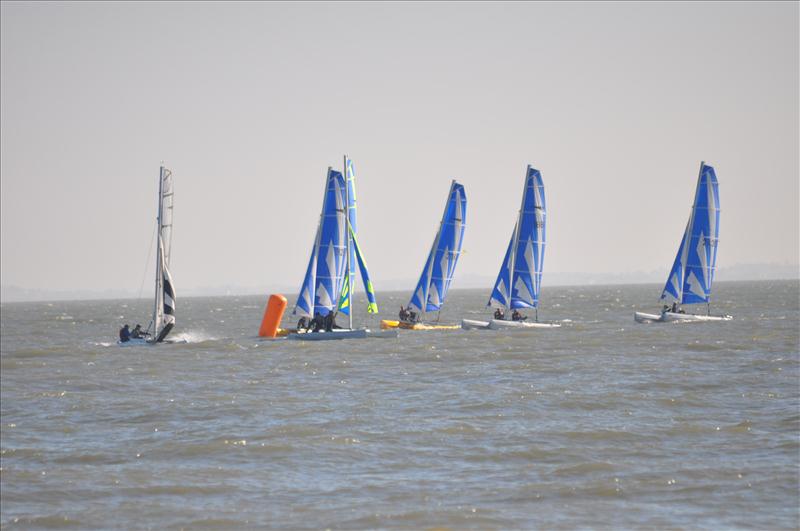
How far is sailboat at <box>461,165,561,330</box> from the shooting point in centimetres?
6069

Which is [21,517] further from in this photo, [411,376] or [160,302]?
[160,302]

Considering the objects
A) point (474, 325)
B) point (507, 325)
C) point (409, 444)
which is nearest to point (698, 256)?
point (507, 325)

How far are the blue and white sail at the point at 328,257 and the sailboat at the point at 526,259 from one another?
1145 cm

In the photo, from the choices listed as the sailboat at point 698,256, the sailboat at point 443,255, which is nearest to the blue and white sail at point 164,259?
the sailboat at point 443,255

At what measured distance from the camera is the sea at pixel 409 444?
17422mm

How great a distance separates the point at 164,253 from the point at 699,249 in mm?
34385

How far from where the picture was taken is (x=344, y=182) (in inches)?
2040

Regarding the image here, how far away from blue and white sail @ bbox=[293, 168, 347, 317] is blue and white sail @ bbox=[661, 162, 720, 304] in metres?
23.9

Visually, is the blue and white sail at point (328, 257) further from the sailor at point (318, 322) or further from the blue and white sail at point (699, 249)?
the blue and white sail at point (699, 249)

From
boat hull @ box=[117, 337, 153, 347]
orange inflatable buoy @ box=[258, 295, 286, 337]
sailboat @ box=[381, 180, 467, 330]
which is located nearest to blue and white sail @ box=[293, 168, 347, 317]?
orange inflatable buoy @ box=[258, 295, 286, 337]

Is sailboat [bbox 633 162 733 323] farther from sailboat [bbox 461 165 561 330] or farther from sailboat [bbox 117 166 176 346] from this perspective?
sailboat [bbox 117 166 176 346]

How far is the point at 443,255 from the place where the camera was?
200 feet

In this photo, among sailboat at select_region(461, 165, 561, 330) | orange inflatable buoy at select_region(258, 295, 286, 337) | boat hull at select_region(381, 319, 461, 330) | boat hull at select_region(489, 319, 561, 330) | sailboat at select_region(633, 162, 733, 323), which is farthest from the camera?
sailboat at select_region(633, 162, 733, 323)

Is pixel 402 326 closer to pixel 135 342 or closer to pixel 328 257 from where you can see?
pixel 328 257
